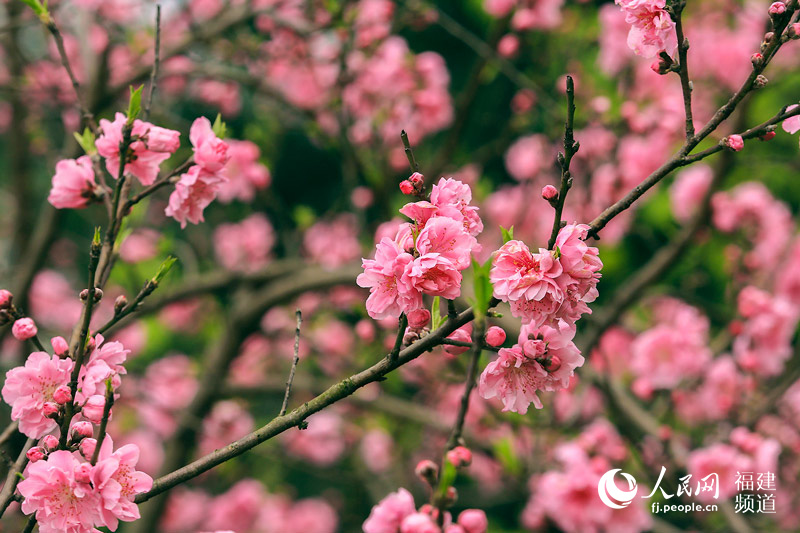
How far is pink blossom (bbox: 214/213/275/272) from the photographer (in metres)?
5.13

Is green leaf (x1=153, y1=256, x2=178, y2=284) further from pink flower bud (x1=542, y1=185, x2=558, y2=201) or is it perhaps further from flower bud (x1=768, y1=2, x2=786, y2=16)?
flower bud (x1=768, y1=2, x2=786, y2=16)

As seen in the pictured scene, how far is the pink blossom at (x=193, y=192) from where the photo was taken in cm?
134

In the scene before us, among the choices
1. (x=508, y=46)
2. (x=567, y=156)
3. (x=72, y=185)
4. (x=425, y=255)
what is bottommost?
(x=425, y=255)

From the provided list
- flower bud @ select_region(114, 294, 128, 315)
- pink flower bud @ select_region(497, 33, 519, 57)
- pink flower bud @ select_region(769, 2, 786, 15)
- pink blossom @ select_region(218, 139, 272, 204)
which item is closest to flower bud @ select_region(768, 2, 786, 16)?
pink flower bud @ select_region(769, 2, 786, 15)

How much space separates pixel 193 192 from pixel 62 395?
19.1 inches

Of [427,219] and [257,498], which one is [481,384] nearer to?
[427,219]

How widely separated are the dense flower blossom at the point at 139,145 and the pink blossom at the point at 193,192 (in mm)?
62

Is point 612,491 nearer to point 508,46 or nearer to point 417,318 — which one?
point 417,318

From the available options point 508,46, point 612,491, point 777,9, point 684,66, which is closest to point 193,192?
point 684,66

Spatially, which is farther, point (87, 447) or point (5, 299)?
point (5, 299)

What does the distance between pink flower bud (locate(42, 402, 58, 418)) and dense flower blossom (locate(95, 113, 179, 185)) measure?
0.47 metres

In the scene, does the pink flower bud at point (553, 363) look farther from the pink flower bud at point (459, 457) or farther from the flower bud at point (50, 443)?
the flower bud at point (50, 443)

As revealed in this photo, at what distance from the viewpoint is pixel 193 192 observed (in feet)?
4.51

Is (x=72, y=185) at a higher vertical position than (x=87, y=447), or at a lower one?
higher
